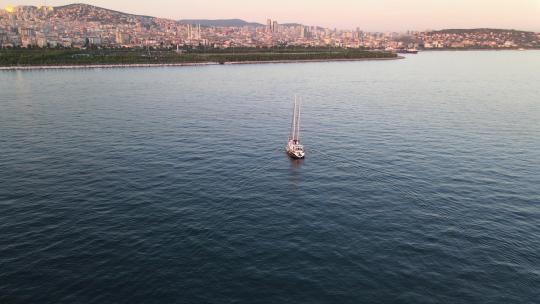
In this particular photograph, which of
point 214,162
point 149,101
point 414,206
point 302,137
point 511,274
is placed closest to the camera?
point 511,274

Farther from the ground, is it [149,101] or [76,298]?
[149,101]

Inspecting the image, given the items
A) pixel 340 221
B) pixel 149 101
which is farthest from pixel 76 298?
pixel 149 101

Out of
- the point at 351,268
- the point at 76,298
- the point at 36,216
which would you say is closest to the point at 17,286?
the point at 76,298

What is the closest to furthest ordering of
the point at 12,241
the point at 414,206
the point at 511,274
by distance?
the point at 511,274 → the point at 12,241 → the point at 414,206

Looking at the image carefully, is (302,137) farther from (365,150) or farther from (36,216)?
(36,216)

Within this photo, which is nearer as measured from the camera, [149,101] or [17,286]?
[17,286]

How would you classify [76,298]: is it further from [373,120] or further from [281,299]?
[373,120]
